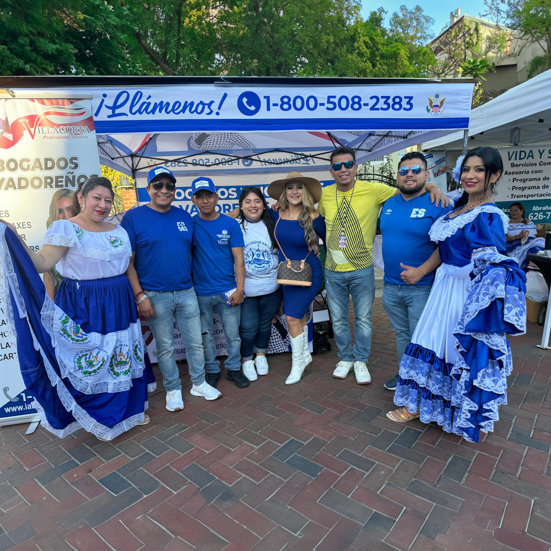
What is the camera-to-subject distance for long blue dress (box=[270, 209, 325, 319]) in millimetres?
3389

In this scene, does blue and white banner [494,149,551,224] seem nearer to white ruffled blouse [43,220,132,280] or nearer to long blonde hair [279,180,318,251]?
long blonde hair [279,180,318,251]

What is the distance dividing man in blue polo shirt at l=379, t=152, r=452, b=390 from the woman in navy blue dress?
671mm

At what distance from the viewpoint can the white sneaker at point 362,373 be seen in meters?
3.46

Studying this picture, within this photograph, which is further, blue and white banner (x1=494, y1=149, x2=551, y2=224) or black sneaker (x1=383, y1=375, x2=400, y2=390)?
blue and white banner (x1=494, y1=149, x2=551, y2=224)

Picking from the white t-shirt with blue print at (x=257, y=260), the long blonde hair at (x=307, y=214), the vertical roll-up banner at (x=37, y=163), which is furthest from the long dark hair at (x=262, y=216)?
the vertical roll-up banner at (x=37, y=163)

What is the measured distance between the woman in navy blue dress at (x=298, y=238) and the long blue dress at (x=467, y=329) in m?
1.11

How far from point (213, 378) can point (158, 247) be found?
1451 mm

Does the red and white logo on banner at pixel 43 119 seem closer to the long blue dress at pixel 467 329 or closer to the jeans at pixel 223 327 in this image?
the jeans at pixel 223 327

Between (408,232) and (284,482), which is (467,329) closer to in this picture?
(408,232)

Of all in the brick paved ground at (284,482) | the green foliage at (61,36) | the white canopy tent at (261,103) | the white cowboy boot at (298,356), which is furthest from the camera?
the green foliage at (61,36)

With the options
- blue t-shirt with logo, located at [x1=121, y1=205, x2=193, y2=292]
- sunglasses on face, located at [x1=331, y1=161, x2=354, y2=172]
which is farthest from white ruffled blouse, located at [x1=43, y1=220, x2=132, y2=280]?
sunglasses on face, located at [x1=331, y1=161, x2=354, y2=172]

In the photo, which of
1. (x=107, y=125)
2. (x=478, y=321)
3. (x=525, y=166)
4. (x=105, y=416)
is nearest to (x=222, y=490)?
(x=105, y=416)

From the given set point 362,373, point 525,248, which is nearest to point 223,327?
point 362,373

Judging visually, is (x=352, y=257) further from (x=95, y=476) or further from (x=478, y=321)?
(x=95, y=476)
